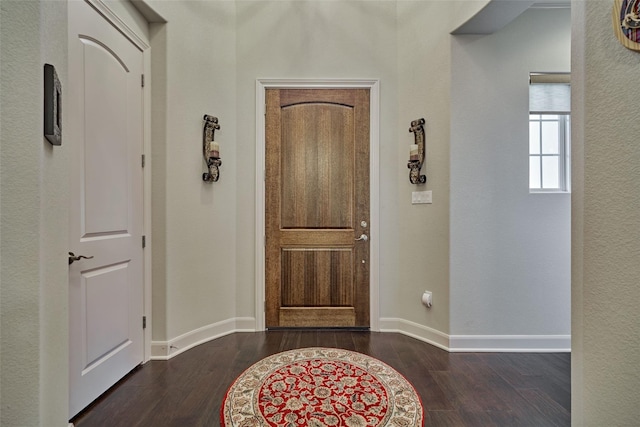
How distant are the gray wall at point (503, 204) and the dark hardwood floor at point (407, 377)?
1.07ft

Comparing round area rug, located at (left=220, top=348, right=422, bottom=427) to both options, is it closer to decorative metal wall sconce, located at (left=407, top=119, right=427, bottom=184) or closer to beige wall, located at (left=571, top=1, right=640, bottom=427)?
beige wall, located at (left=571, top=1, right=640, bottom=427)

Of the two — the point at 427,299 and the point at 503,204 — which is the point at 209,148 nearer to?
the point at 427,299

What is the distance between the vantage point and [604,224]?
1188mm

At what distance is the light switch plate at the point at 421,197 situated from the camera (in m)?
2.51

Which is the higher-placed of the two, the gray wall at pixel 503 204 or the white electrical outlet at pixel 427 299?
the gray wall at pixel 503 204

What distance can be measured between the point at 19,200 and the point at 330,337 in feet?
7.53

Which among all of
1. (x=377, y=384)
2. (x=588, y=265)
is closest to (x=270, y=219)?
(x=377, y=384)

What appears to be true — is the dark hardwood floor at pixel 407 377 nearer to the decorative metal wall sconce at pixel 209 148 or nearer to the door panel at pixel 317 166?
the door panel at pixel 317 166

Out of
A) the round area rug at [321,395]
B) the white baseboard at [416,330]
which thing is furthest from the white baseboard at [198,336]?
the white baseboard at [416,330]

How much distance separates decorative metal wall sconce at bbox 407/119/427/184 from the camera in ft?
8.29

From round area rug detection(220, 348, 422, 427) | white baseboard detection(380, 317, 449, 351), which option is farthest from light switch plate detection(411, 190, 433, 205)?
round area rug detection(220, 348, 422, 427)

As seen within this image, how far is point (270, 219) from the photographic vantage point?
2.81m

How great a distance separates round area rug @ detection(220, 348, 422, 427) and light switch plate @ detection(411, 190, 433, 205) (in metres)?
1.38

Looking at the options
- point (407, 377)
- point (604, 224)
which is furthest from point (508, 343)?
point (604, 224)
